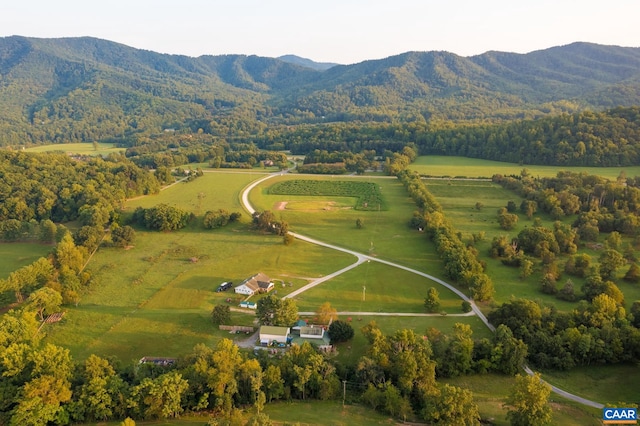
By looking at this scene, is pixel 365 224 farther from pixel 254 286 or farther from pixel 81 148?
pixel 81 148

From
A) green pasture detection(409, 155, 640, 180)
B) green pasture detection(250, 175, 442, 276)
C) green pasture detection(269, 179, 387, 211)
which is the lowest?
green pasture detection(250, 175, 442, 276)

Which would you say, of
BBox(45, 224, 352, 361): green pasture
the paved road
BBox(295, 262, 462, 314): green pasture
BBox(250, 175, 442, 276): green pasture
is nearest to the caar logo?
the paved road

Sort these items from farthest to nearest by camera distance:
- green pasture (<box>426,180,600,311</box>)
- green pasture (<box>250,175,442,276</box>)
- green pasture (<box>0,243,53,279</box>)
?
green pasture (<box>250,175,442,276</box>)
green pasture (<box>0,243,53,279</box>)
green pasture (<box>426,180,600,311</box>)

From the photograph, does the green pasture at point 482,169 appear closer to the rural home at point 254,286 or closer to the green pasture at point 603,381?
the rural home at point 254,286

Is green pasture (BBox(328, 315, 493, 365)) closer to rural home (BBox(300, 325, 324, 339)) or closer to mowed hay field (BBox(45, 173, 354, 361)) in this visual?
rural home (BBox(300, 325, 324, 339))

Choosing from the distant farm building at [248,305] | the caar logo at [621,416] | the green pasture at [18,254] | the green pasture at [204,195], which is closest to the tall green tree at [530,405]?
the caar logo at [621,416]

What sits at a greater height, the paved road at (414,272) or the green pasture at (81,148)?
the green pasture at (81,148)

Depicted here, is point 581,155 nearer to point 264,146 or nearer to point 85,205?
point 264,146
